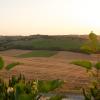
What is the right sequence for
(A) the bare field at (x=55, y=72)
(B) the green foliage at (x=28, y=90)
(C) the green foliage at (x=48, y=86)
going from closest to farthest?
(B) the green foliage at (x=28, y=90) < (C) the green foliage at (x=48, y=86) < (A) the bare field at (x=55, y=72)

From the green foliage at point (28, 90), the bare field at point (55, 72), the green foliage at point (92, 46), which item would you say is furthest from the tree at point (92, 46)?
the bare field at point (55, 72)

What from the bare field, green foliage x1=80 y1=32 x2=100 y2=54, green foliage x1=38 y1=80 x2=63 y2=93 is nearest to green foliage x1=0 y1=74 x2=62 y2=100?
green foliage x1=38 y1=80 x2=63 y2=93

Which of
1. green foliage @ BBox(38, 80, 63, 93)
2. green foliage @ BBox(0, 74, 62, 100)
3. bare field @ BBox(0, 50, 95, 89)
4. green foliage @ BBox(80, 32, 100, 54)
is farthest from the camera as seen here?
bare field @ BBox(0, 50, 95, 89)

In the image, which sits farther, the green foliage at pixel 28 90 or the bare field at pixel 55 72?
the bare field at pixel 55 72

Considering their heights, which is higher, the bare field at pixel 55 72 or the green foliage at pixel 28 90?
the green foliage at pixel 28 90

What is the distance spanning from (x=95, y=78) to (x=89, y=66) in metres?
0.44

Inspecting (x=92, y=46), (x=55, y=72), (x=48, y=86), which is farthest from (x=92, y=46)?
(x=55, y=72)

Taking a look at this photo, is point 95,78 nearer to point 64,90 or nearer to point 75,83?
point 64,90

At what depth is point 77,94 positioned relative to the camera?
14.8 m

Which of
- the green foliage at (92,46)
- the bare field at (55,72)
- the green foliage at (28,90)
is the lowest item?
the bare field at (55,72)

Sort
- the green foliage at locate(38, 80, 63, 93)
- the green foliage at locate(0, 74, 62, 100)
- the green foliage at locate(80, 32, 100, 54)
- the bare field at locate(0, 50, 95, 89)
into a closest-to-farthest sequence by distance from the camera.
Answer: the green foliage at locate(0, 74, 62, 100) → the green foliage at locate(38, 80, 63, 93) → the green foliage at locate(80, 32, 100, 54) → the bare field at locate(0, 50, 95, 89)

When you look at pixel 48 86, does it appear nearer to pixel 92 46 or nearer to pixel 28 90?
pixel 28 90

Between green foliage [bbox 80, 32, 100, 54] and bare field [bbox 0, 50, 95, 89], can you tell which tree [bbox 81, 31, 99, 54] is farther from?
bare field [bbox 0, 50, 95, 89]

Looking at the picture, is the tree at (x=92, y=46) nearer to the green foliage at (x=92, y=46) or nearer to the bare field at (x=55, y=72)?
the green foliage at (x=92, y=46)
